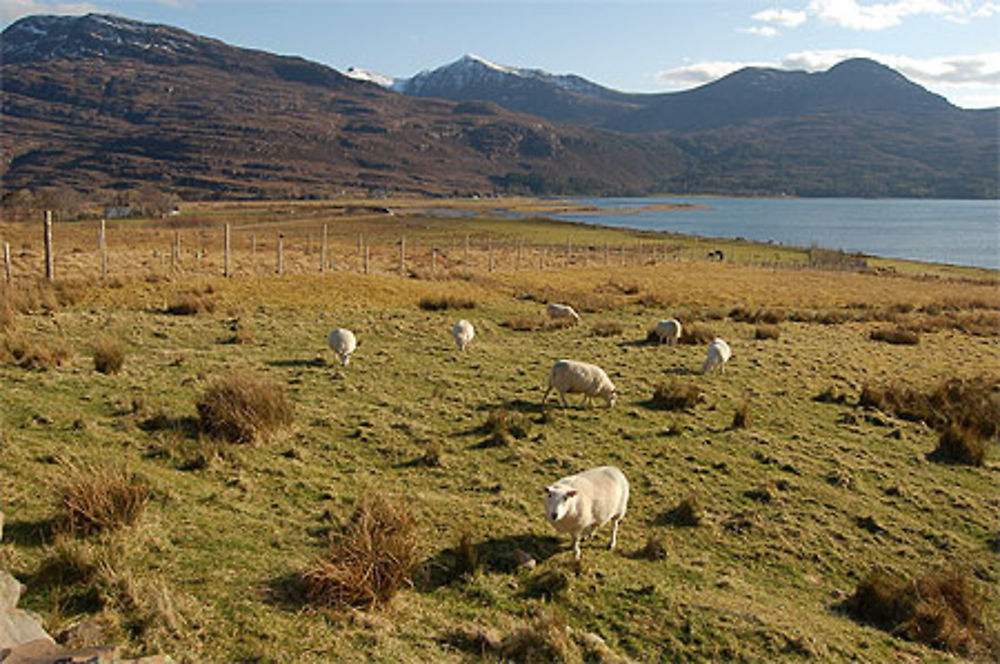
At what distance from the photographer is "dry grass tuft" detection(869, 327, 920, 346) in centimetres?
2570

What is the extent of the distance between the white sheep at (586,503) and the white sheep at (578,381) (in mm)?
5070

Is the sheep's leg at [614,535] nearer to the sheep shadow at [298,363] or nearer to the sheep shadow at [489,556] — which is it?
the sheep shadow at [489,556]

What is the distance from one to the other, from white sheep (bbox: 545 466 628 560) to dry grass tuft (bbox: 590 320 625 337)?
15488 millimetres

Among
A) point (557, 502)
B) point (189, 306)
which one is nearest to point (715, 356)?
point (557, 502)

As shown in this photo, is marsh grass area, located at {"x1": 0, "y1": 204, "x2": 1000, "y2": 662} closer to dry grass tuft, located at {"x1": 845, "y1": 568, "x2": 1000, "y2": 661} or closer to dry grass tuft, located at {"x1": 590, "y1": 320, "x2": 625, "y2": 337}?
dry grass tuft, located at {"x1": 845, "y1": 568, "x2": 1000, "y2": 661}

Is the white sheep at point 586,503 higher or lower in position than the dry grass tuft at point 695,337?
higher

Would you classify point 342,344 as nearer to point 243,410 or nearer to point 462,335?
point 462,335

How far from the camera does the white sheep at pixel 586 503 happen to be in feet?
24.2

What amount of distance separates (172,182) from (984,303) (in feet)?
630

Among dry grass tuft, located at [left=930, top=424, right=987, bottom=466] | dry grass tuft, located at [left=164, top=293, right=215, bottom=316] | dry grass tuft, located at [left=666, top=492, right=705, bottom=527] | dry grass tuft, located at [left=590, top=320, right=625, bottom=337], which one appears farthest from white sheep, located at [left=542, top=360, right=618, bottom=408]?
dry grass tuft, located at [left=164, top=293, right=215, bottom=316]

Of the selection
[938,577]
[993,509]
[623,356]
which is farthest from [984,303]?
[938,577]

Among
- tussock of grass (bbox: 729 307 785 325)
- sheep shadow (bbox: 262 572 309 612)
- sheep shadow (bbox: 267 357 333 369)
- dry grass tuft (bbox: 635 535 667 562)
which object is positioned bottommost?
tussock of grass (bbox: 729 307 785 325)

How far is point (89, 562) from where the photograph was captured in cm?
575

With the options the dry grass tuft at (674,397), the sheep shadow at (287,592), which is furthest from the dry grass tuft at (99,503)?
the dry grass tuft at (674,397)
